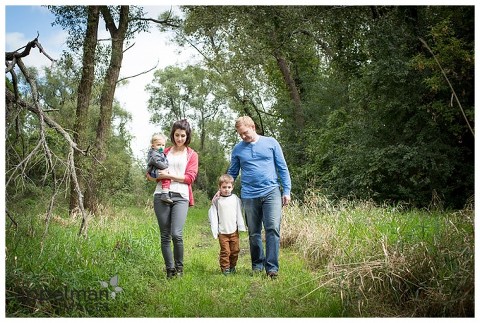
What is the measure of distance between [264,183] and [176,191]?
2.83ft

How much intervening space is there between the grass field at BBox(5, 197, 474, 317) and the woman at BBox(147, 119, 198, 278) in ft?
1.25

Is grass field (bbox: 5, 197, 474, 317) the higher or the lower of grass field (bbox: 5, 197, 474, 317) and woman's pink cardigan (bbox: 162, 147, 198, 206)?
the lower

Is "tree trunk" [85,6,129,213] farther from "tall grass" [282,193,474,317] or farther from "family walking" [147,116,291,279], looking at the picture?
"tall grass" [282,193,474,317]

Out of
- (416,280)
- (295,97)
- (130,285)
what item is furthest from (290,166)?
(416,280)

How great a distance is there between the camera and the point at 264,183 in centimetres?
529

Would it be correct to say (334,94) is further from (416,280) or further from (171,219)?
(416,280)

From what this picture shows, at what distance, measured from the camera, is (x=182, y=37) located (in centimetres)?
Result: 1984

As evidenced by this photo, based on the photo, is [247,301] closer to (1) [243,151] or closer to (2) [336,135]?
(1) [243,151]

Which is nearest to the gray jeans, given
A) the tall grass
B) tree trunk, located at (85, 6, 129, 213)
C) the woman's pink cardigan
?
the woman's pink cardigan

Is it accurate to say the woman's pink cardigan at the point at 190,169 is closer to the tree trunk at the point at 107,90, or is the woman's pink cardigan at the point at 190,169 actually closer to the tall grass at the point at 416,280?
the tall grass at the point at 416,280

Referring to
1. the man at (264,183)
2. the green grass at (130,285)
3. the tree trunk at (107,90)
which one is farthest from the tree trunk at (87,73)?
the man at (264,183)

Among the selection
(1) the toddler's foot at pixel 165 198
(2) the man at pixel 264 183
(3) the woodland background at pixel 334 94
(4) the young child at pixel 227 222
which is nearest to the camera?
(1) the toddler's foot at pixel 165 198

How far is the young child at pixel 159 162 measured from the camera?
5027 millimetres

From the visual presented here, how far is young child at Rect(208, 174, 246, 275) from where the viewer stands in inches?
220
